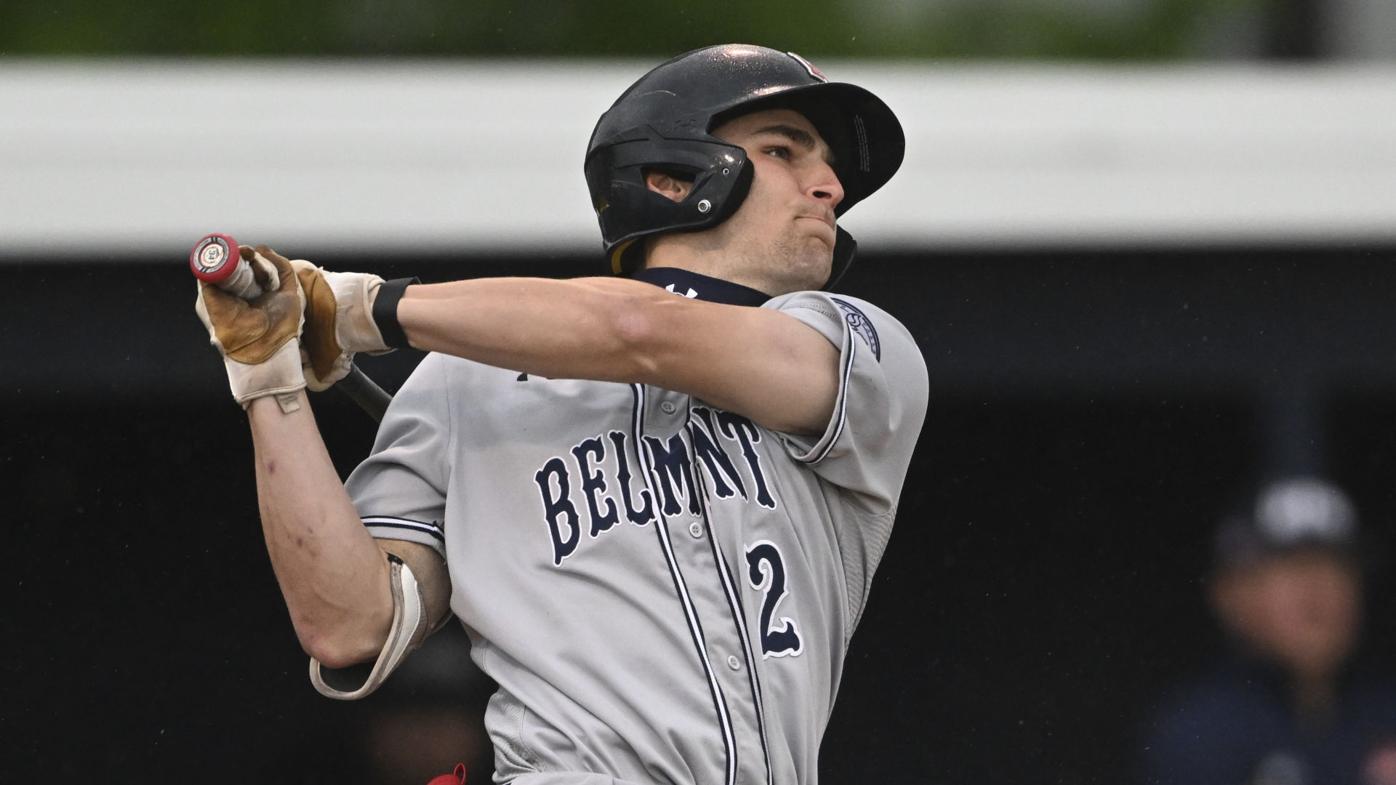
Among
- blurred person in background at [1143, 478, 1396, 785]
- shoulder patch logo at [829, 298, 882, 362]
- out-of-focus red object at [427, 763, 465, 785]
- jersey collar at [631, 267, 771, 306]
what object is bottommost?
blurred person in background at [1143, 478, 1396, 785]

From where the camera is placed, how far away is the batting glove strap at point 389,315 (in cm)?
190

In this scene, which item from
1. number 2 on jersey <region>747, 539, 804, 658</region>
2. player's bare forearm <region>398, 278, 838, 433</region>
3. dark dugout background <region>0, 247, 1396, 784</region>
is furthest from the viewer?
dark dugout background <region>0, 247, 1396, 784</region>

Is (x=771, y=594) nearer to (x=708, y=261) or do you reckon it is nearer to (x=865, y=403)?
(x=865, y=403)

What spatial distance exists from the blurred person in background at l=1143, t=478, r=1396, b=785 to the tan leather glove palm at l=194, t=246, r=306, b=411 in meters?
3.04

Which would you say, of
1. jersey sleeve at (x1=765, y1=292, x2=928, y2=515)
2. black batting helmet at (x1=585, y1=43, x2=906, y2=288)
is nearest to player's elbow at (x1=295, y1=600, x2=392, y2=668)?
jersey sleeve at (x1=765, y1=292, x2=928, y2=515)

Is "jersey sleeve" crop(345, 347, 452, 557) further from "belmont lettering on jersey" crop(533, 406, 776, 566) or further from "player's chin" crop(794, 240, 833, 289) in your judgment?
"player's chin" crop(794, 240, 833, 289)

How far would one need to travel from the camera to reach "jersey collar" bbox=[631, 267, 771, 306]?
2.21 metres

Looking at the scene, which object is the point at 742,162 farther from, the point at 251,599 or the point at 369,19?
the point at 369,19

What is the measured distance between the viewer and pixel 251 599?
16.2 feet

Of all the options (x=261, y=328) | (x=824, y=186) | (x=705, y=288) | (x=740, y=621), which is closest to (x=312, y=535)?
(x=261, y=328)

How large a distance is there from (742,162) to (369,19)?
A: 6441mm

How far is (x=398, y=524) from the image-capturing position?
208 centimetres

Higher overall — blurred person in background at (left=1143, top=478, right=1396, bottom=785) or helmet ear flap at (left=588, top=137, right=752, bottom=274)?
helmet ear flap at (left=588, top=137, right=752, bottom=274)

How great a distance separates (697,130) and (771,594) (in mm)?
628
